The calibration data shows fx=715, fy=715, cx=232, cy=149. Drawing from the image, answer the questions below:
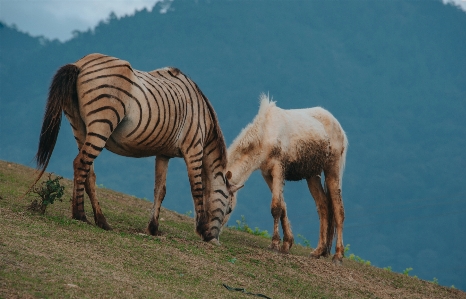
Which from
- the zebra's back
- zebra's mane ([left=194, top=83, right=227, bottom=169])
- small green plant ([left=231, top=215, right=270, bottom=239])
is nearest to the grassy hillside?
the zebra's back

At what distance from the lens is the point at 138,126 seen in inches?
418

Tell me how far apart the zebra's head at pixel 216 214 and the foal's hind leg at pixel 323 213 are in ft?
8.69

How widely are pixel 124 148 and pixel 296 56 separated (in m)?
93.2

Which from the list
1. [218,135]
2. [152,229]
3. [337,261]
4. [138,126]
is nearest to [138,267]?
[138,126]

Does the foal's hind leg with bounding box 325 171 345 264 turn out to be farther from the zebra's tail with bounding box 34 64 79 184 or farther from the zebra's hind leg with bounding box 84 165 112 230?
the zebra's tail with bounding box 34 64 79 184

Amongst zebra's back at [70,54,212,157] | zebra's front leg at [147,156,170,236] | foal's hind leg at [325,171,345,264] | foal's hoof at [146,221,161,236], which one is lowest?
foal's hoof at [146,221,161,236]

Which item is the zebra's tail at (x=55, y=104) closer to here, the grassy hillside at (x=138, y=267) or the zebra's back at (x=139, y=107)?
the zebra's back at (x=139, y=107)

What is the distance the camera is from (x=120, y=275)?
8.25m

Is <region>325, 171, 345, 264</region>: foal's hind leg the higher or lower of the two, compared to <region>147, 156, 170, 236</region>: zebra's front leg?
higher

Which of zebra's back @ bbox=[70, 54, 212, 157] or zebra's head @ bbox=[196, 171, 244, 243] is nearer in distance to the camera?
zebra's back @ bbox=[70, 54, 212, 157]

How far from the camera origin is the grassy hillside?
759cm

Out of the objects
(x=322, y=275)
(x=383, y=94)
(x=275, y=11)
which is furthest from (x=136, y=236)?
(x=275, y=11)

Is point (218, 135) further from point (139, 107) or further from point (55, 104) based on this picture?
point (55, 104)

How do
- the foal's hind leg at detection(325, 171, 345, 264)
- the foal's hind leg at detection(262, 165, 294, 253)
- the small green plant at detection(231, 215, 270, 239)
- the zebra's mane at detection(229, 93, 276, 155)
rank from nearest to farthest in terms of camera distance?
the foal's hind leg at detection(262, 165, 294, 253) < the zebra's mane at detection(229, 93, 276, 155) < the foal's hind leg at detection(325, 171, 345, 264) < the small green plant at detection(231, 215, 270, 239)
